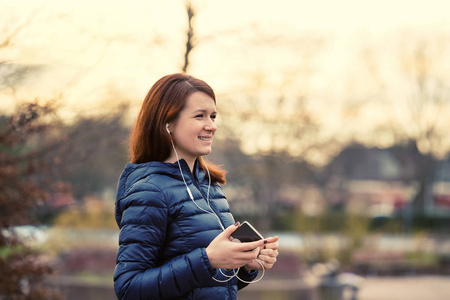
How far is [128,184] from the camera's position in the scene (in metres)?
2.18

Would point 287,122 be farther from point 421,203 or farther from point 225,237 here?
point 421,203

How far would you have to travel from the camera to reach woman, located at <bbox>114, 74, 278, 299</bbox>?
6.56ft

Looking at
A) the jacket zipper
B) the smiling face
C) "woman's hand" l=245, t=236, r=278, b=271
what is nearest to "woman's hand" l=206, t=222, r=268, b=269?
"woman's hand" l=245, t=236, r=278, b=271

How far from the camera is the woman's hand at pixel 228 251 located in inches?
78.0

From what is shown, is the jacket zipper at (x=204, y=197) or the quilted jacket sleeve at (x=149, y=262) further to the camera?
the jacket zipper at (x=204, y=197)

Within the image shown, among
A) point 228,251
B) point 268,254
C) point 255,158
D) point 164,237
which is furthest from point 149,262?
point 255,158

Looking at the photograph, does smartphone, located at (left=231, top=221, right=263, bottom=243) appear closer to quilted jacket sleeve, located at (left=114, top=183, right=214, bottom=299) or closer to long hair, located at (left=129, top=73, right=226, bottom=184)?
quilted jacket sleeve, located at (left=114, top=183, right=214, bottom=299)

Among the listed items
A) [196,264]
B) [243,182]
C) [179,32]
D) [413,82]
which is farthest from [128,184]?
[413,82]

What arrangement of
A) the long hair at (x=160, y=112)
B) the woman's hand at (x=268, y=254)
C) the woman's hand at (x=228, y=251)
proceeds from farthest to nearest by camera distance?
the long hair at (x=160, y=112) < the woman's hand at (x=268, y=254) < the woman's hand at (x=228, y=251)

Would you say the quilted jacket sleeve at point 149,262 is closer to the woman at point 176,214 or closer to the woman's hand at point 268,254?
the woman at point 176,214

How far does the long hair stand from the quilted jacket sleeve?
0.26 metres

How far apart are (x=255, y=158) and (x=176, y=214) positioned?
1718 centimetres

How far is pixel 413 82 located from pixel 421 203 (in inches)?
328

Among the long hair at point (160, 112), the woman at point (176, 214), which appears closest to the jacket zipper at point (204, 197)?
the woman at point (176, 214)
